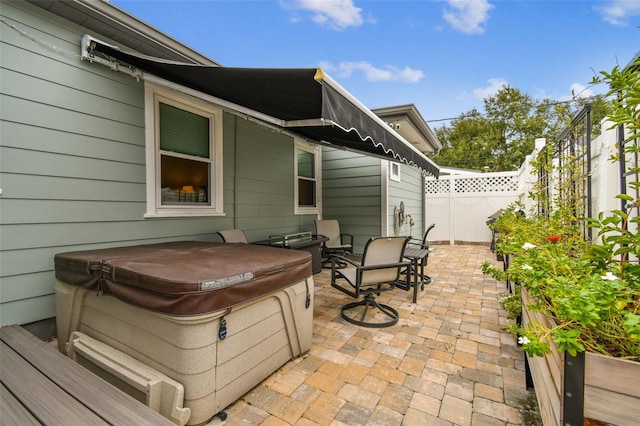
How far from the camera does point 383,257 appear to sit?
3.11 meters

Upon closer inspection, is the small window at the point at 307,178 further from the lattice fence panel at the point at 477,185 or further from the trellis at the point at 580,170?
the lattice fence panel at the point at 477,185

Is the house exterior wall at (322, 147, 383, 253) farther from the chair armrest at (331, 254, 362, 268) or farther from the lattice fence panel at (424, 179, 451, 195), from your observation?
the lattice fence panel at (424, 179, 451, 195)

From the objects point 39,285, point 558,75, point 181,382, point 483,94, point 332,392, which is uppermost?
point 483,94

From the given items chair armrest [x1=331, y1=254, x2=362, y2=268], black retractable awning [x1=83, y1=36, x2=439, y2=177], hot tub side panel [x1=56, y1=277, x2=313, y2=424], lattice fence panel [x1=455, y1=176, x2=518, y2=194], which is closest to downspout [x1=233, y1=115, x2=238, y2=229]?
black retractable awning [x1=83, y1=36, x2=439, y2=177]

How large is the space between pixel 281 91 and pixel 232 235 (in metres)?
2.19

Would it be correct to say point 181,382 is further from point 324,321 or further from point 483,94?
point 483,94

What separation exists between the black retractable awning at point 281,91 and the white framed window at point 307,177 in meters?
2.21

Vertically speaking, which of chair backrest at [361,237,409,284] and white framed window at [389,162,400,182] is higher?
white framed window at [389,162,400,182]

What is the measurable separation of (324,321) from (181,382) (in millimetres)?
1779

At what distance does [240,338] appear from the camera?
181cm

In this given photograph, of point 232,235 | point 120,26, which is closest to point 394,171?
point 232,235

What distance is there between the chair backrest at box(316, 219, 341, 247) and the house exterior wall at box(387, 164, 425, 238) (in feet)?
3.63

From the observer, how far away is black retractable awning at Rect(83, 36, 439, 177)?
2.11 meters

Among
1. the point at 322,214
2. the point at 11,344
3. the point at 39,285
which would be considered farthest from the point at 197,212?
the point at 322,214
